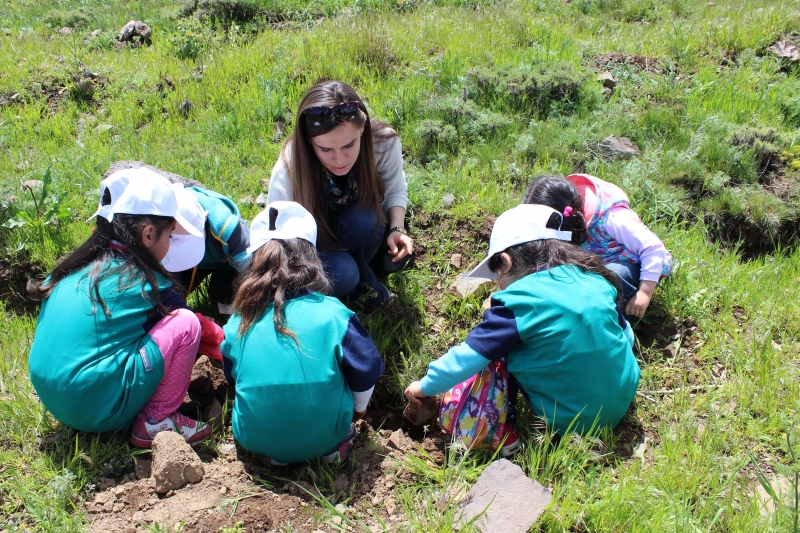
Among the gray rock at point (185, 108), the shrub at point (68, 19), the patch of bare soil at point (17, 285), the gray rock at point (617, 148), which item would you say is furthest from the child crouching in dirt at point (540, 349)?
the shrub at point (68, 19)

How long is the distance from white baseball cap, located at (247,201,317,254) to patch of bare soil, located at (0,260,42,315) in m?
1.98

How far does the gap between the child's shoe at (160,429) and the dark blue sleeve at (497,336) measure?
1307 mm

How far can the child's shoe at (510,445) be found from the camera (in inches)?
98.4

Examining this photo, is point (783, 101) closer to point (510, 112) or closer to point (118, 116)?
point (510, 112)

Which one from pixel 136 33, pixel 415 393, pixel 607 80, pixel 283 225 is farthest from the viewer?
pixel 136 33

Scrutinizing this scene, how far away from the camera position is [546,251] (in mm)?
2443

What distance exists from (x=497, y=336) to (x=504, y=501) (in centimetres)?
60

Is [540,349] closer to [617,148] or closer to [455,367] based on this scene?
[455,367]

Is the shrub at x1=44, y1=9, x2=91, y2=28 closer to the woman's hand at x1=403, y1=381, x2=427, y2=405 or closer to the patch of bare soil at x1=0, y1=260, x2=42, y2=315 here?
the patch of bare soil at x1=0, y1=260, x2=42, y2=315

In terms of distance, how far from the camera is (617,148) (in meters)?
4.25

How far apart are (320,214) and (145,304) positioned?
1160 millimetres

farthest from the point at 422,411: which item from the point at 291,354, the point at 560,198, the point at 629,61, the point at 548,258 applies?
the point at 629,61

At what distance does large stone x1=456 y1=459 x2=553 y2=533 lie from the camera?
2.03 metres

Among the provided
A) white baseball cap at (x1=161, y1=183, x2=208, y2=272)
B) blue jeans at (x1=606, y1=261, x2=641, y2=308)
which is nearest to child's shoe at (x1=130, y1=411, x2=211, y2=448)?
white baseball cap at (x1=161, y1=183, x2=208, y2=272)
